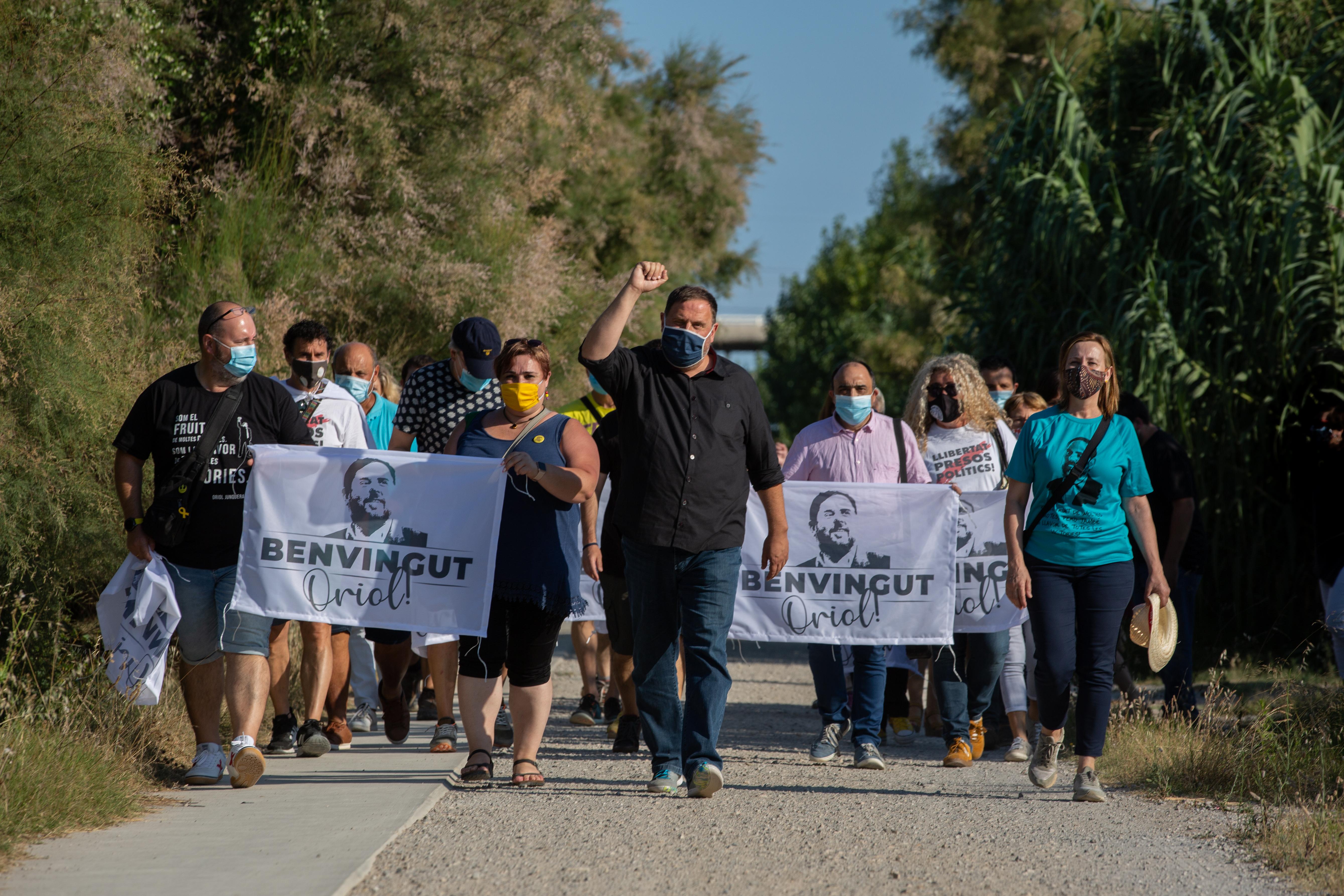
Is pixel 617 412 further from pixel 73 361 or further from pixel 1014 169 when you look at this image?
pixel 1014 169

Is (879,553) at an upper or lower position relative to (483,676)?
upper

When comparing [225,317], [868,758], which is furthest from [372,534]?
[868,758]

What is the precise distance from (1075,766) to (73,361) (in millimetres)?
5966

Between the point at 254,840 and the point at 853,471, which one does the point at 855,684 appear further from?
the point at 254,840

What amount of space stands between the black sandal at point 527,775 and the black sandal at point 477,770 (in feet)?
0.39

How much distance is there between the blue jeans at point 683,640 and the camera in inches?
246

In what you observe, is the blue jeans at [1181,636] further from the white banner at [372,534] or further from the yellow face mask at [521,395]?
the white banner at [372,534]

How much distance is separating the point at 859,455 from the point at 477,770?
3.07 metres

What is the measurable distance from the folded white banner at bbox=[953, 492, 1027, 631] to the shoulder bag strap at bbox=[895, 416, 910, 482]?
42 cm

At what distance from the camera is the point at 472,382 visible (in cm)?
740

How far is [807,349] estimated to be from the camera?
51.4 meters

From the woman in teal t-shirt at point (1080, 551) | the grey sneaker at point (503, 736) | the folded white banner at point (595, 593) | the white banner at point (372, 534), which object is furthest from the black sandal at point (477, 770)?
the woman in teal t-shirt at point (1080, 551)

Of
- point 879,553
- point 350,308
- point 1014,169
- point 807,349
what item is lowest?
point 879,553

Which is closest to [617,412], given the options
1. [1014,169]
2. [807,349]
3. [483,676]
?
[483,676]
